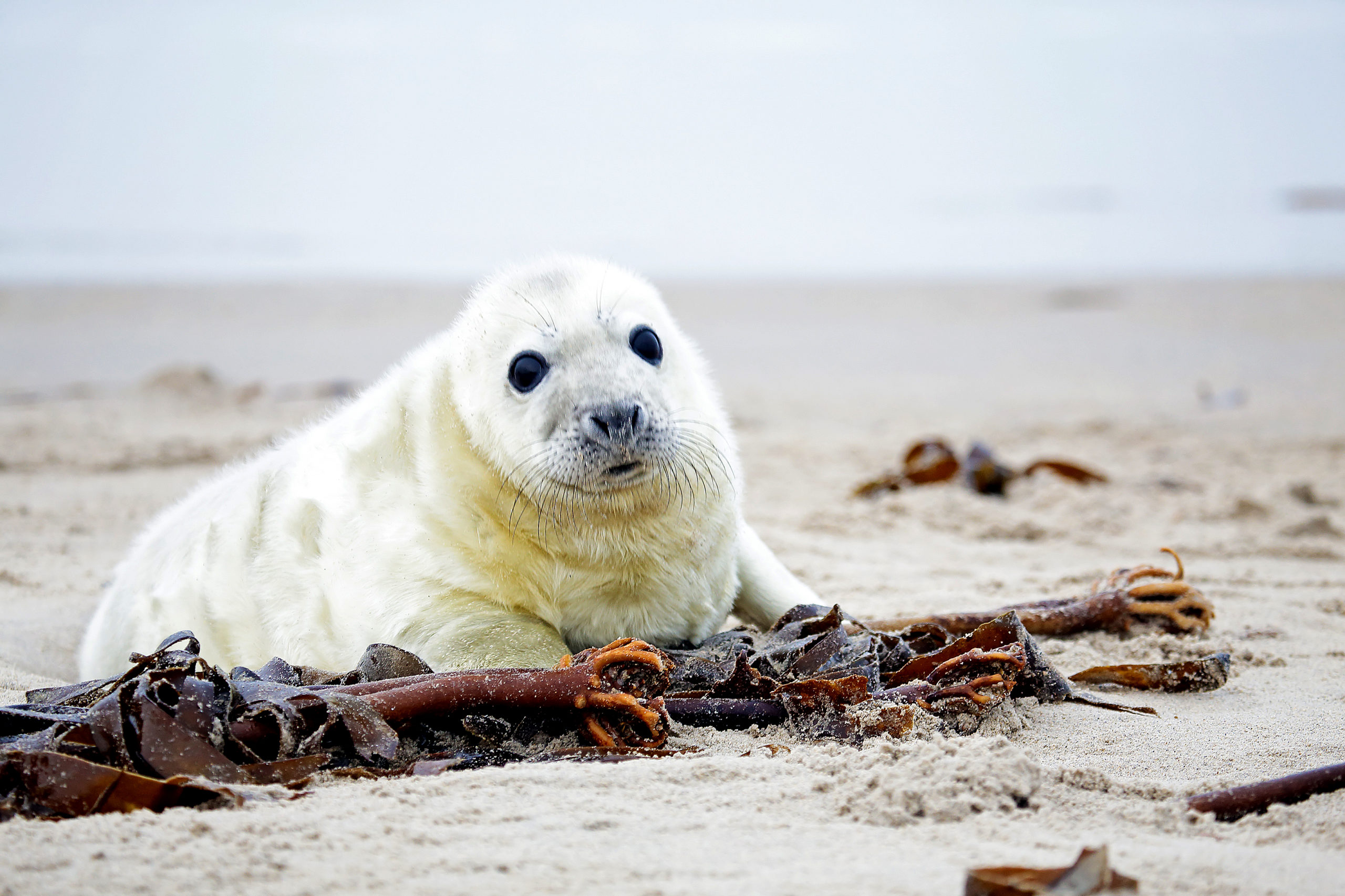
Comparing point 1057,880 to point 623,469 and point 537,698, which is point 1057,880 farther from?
point 623,469

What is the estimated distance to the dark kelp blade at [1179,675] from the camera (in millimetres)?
2912

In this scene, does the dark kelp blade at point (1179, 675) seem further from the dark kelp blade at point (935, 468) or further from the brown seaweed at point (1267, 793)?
the dark kelp blade at point (935, 468)

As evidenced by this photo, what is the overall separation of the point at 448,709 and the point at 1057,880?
1.25m

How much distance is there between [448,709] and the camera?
96.0 inches

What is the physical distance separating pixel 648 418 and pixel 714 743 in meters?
0.78

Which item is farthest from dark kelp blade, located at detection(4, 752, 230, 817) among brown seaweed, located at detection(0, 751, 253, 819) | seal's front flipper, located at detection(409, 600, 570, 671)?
seal's front flipper, located at detection(409, 600, 570, 671)

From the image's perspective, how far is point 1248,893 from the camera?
1.66 metres

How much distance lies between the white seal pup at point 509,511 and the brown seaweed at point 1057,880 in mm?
1287

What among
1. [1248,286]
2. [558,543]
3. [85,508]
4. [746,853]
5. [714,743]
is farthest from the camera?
[1248,286]

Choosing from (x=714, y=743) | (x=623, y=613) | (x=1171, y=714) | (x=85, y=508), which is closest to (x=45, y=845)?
(x=714, y=743)

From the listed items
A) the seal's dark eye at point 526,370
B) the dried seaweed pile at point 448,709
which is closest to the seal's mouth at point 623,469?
the seal's dark eye at point 526,370

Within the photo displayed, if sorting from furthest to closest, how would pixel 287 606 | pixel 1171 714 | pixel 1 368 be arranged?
pixel 1 368, pixel 287 606, pixel 1171 714

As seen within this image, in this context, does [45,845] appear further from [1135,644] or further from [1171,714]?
[1135,644]

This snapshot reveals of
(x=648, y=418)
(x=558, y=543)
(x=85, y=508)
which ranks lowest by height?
(x=85, y=508)
